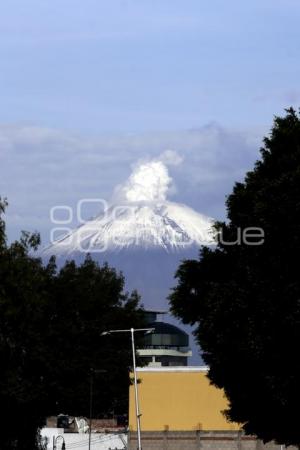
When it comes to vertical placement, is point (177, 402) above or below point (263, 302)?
above

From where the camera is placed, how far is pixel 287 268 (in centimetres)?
5181

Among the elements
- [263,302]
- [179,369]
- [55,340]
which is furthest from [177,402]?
[263,302]

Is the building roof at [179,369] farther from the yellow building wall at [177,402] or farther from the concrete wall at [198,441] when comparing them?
the concrete wall at [198,441]

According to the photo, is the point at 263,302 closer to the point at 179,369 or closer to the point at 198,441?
the point at 198,441

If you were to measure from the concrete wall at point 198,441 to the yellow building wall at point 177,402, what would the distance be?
0.97 m

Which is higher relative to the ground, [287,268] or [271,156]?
[271,156]

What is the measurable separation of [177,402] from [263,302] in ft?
231

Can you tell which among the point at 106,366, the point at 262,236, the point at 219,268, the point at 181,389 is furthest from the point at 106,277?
the point at 262,236

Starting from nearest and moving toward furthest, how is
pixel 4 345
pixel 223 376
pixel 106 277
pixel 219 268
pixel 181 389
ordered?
pixel 223 376 < pixel 219 268 < pixel 4 345 < pixel 106 277 < pixel 181 389

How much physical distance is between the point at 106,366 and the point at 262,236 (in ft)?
167

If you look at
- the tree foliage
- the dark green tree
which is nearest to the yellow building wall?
the tree foliage

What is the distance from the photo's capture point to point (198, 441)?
383ft

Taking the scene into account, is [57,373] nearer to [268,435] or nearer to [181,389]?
[181,389]

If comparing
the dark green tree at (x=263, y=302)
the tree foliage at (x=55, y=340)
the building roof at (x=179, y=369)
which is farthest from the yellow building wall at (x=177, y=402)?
the dark green tree at (x=263, y=302)
